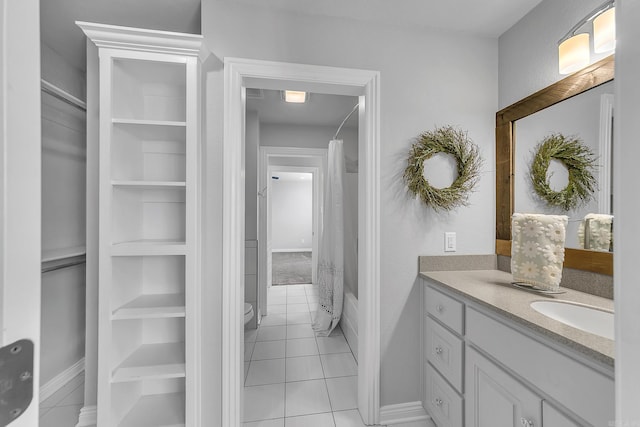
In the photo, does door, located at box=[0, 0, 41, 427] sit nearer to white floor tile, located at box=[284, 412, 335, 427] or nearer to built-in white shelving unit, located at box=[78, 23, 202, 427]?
built-in white shelving unit, located at box=[78, 23, 202, 427]

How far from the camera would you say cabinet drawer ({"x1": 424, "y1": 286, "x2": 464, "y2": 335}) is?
1377 millimetres

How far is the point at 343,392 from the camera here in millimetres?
1955

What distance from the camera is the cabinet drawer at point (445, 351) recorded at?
4.54 feet

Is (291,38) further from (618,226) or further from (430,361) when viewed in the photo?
(430,361)

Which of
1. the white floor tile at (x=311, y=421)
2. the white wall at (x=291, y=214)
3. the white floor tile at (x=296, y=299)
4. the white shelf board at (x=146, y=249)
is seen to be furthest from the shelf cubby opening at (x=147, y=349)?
the white wall at (x=291, y=214)

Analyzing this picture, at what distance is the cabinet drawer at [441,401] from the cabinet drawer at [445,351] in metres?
0.05

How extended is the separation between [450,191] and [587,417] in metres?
1.18

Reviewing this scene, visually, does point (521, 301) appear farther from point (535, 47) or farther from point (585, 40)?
point (535, 47)

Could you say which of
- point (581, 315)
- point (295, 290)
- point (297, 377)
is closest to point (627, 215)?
point (581, 315)

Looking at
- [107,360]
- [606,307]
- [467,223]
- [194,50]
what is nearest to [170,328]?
[107,360]

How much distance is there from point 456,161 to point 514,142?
0.36m

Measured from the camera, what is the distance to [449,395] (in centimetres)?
146

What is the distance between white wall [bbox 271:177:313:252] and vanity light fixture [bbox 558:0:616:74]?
24.1 ft

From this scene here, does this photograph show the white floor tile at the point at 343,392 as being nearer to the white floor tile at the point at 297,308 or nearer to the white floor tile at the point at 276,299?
the white floor tile at the point at 297,308
